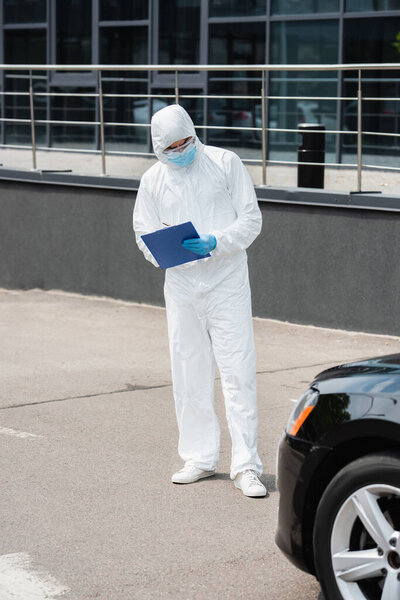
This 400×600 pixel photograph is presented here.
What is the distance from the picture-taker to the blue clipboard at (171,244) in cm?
568

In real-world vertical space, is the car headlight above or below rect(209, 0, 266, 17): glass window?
below

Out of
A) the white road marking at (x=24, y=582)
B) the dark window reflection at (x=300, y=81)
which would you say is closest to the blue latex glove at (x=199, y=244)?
the white road marking at (x=24, y=582)

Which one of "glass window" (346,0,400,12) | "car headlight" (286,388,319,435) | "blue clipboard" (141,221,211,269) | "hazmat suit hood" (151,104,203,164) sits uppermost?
"glass window" (346,0,400,12)

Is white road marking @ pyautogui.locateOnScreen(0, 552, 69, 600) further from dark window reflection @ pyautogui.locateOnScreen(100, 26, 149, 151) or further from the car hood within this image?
dark window reflection @ pyautogui.locateOnScreen(100, 26, 149, 151)

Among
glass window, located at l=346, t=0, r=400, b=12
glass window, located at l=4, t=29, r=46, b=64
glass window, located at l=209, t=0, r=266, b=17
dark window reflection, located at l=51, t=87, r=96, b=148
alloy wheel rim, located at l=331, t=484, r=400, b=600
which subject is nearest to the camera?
alloy wheel rim, located at l=331, t=484, r=400, b=600

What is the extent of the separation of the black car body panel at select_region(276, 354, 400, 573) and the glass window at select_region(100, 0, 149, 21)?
13.9 m

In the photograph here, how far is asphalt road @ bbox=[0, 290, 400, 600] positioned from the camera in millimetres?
4637

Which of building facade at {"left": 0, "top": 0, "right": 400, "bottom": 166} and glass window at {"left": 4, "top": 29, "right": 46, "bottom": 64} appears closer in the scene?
building facade at {"left": 0, "top": 0, "right": 400, "bottom": 166}

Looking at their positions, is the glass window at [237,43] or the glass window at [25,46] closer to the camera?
the glass window at [237,43]

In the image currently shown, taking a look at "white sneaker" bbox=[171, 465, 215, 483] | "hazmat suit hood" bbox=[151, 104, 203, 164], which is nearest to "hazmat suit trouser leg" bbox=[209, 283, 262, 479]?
"white sneaker" bbox=[171, 465, 215, 483]

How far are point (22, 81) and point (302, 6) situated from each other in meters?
5.17

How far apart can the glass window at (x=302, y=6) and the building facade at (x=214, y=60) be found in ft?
0.05

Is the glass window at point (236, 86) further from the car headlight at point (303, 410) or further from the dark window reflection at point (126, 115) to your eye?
the car headlight at point (303, 410)

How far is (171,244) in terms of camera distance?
5715 millimetres
